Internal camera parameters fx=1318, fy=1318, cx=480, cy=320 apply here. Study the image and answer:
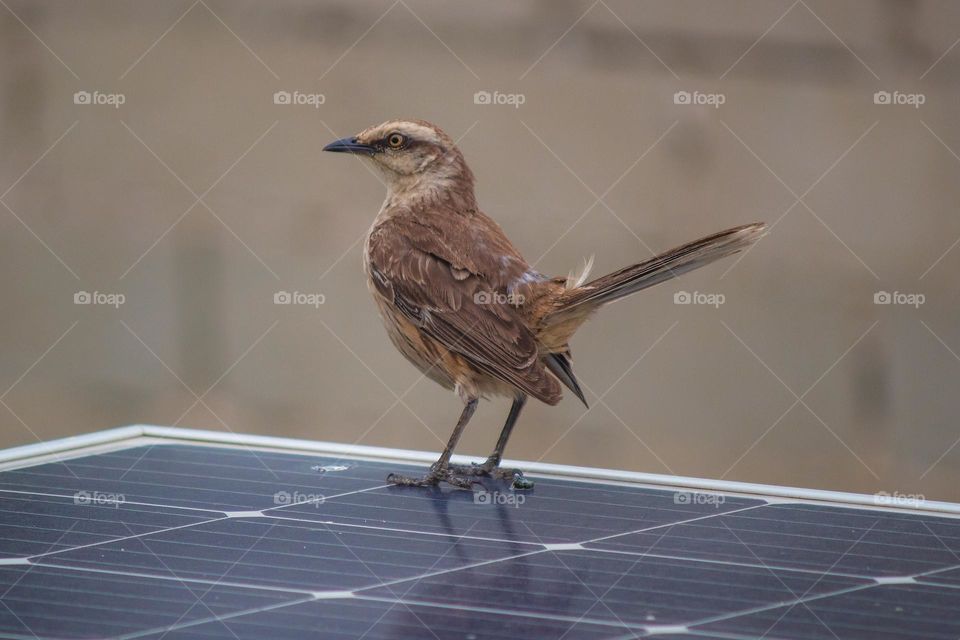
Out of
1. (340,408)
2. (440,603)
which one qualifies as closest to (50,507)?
(440,603)

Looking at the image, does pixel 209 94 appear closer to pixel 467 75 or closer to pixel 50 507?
pixel 467 75

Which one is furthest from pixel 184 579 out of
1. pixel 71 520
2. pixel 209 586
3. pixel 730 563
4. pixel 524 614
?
pixel 730 563

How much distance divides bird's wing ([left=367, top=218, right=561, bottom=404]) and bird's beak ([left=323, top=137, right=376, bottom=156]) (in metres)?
0.34

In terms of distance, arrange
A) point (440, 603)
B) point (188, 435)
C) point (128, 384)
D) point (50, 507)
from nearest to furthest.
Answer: point (440, 603), point (50, 507), point (188, 435), point (128, 384)

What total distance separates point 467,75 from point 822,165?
10.6 ft

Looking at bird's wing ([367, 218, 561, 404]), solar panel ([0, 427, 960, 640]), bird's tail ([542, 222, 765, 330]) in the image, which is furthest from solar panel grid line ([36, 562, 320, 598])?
bird's tail ([542, 222, 765, 330])

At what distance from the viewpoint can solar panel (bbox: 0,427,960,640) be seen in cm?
312

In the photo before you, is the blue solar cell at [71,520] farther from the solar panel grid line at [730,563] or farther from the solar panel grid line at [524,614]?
the solar panel grid line at [730,563]

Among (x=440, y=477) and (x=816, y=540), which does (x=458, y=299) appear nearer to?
(x=440, y=477)

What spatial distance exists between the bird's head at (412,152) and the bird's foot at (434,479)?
1198 millimetres

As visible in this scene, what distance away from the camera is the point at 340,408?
11820 mm

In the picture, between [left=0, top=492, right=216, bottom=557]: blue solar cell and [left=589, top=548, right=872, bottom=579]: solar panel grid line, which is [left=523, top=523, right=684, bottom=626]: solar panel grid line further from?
[left=0, top=492, right=216, bottom=557]: blue solar cell

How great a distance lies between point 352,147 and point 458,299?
82 cm

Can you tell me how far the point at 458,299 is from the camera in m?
4.99
